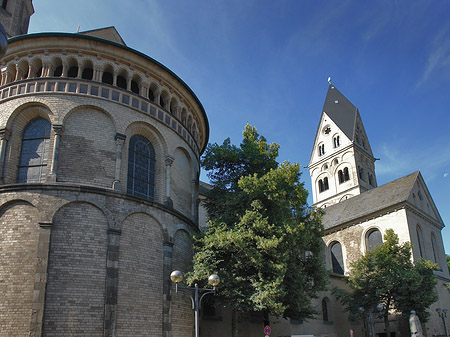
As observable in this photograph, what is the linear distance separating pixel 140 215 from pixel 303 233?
24.8 ft

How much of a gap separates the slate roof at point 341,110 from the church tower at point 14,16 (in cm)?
4363

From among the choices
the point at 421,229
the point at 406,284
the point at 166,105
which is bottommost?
the point at 406,284

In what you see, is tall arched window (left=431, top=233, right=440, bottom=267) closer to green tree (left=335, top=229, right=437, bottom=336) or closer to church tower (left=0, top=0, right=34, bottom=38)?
green tree (left=335, top=229, right=437, bottom=336)

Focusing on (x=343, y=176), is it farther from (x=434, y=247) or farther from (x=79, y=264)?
(x=79, y=264)

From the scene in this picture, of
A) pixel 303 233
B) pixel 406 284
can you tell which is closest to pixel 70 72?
pixel 303 233

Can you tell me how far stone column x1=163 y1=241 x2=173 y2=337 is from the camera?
55.6 ft

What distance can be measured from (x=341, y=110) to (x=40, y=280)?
190 ft

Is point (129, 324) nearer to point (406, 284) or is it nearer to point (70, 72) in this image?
point (70, 72)

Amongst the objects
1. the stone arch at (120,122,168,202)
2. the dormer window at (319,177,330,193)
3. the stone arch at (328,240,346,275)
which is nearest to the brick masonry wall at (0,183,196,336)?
the stone arch at (120,122,168,202)

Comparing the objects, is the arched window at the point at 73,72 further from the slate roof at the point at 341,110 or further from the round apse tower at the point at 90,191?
the slate roof at the point at 341,110

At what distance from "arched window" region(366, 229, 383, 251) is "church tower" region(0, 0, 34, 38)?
108ft

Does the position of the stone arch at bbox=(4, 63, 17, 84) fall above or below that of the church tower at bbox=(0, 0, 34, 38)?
below

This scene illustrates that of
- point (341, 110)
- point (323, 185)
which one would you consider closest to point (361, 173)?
point (323, 185)

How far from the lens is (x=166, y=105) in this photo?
69.3 ft
